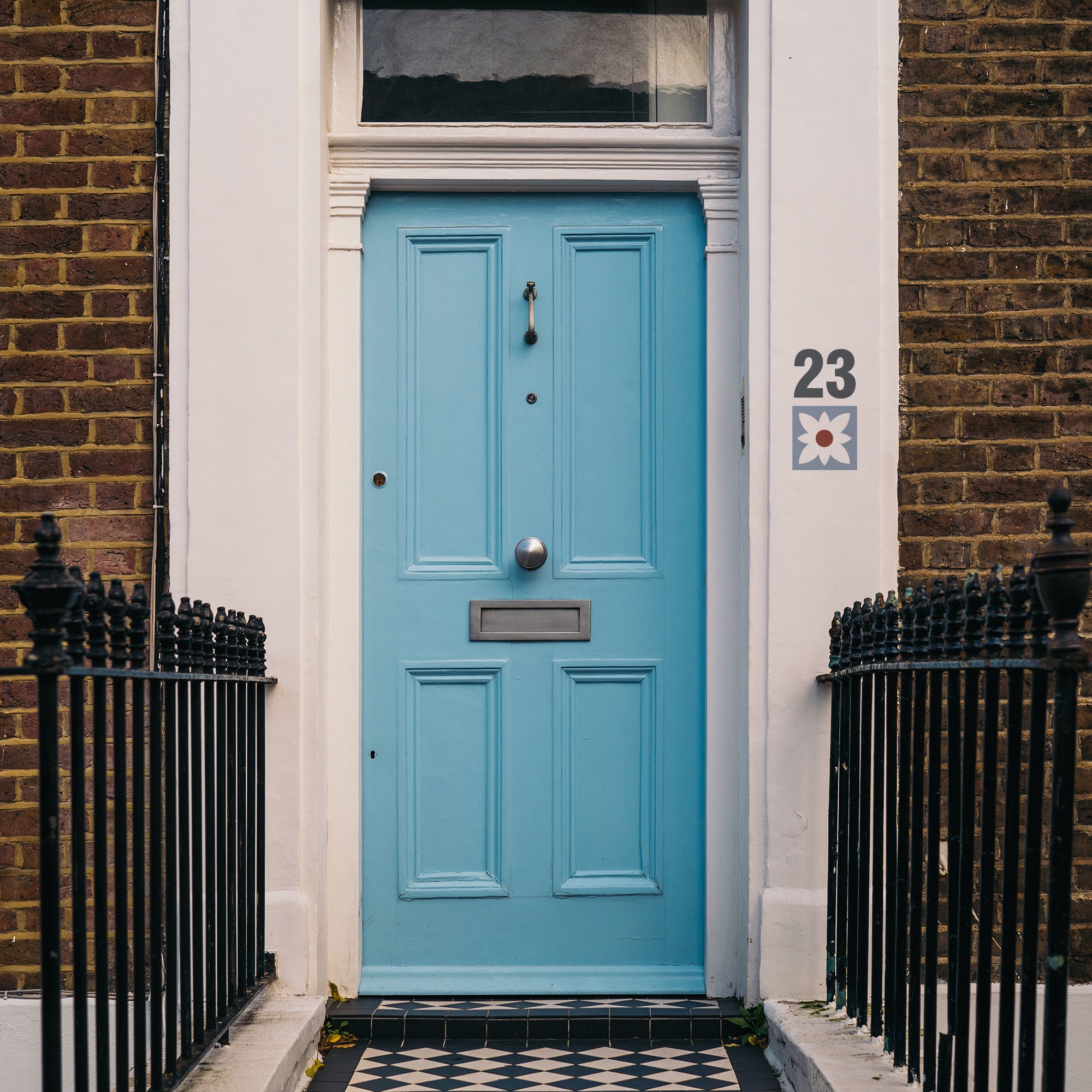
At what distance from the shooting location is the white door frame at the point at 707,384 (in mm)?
4027

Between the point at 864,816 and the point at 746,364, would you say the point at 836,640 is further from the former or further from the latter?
the point at 746,364

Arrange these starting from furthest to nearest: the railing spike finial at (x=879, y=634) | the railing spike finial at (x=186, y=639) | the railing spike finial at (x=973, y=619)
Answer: the railing spike finial at (x=879, y=634)
the railing spike finial at (x=186, y=639)
the railing spike finial at (x=973, y=619)

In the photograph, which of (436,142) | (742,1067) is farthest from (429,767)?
(436,142)

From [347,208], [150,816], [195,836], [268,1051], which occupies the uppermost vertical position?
[347,208]

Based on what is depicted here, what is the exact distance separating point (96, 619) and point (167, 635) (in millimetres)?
507

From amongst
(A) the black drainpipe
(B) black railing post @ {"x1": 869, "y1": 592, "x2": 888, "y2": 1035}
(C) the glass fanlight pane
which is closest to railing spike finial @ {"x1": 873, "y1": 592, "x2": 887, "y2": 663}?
(B) black railing post @ {"x1": 869, "y1": 592, "x2": 888, "y2": 1035}

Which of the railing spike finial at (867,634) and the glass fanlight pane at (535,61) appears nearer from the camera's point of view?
the railing spike finial at (867,634)

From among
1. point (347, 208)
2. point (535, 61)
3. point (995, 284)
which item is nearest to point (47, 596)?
point (347, 208)

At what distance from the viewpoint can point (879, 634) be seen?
2961mm

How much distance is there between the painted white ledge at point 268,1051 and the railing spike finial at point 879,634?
69.8 inches

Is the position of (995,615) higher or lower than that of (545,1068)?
higher

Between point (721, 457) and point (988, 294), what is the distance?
1009 millimetres

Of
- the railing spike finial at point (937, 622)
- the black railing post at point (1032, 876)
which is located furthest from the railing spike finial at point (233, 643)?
the black railing post at point (1032, 876)

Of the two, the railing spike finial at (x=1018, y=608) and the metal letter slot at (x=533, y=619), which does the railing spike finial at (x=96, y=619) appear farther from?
the metal letter slot at (x=533, y=619)
